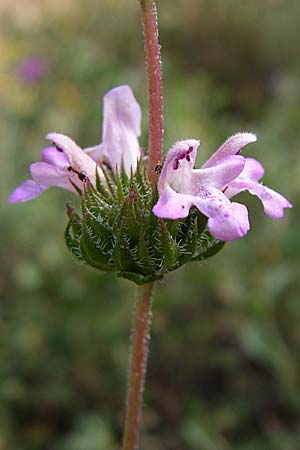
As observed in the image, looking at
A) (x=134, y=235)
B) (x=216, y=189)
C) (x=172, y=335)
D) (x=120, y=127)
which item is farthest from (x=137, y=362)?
(x=172, y=335)

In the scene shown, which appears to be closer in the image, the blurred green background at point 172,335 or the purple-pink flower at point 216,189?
the purple-pink flower at point 216,189

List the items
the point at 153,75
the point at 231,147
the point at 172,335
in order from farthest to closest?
the point at 172,335
the point at 231,147
the point at 153,75

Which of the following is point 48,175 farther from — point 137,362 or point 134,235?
point 137,362

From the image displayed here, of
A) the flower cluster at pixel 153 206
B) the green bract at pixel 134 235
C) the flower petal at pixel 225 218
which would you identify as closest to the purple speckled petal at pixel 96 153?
the flower cluster at pixel 153 206

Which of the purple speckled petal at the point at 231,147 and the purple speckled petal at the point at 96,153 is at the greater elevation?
the purple speckled petal at the point at 231,147

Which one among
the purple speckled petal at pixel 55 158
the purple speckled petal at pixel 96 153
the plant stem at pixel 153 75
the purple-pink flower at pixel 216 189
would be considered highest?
the plant stem at pixel 153 75

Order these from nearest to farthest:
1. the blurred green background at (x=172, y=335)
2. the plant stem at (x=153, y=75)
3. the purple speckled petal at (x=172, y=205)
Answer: the purple speckled petal at (x=172, y=205) < the plant stem at (x=153, y=75) < the blurred green background at (x=172, y=335)

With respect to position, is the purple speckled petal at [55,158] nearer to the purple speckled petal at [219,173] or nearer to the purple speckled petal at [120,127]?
the purple speckled petal at [120,127]

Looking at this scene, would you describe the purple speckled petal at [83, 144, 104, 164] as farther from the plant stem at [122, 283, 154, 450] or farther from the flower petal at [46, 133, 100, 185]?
the plant stem at [122, 283, 154, 450]
